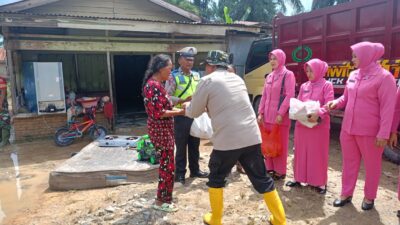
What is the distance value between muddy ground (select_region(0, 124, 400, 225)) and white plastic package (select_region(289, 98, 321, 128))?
0.87m

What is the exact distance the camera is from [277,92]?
153 inches

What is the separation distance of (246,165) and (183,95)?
56.0 inches

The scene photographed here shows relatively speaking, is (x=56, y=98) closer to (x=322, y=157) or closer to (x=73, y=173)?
(x=73, y=173)

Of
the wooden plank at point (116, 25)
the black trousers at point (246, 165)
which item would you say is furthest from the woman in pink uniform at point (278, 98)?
the wooden plank at point (116, 25)

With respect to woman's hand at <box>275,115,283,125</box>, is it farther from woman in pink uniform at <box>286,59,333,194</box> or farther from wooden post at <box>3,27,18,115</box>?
wooden post at <box>3,27,18,115</box>

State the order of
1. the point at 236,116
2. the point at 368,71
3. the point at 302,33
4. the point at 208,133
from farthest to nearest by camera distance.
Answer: the point at 302,33 → the point at 208,133 → the point at 368,71 → the point at 236,116

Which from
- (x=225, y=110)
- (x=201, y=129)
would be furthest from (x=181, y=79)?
(x=225, y=110)

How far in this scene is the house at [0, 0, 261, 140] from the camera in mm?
7012

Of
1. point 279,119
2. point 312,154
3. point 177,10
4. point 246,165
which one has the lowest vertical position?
point 312,154

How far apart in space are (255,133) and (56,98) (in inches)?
226

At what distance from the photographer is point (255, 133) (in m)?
2.77

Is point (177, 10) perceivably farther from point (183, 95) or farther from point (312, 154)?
point (312, 154)

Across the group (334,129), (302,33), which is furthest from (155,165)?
(334,129)

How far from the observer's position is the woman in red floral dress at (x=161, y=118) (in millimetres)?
3084
